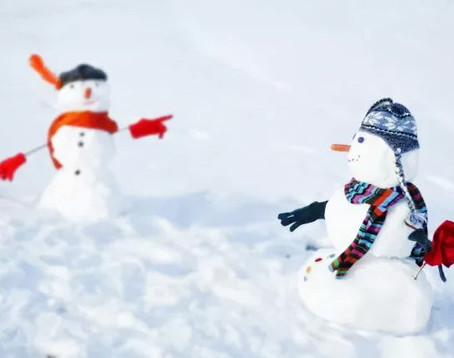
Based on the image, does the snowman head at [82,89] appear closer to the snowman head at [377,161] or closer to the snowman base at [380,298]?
the snowman head at [377,161]

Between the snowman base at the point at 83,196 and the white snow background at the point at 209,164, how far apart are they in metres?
0.10

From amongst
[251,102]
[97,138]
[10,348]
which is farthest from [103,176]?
[251,102]

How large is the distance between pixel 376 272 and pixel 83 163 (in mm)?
1850

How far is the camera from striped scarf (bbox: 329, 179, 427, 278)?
9.23 ft

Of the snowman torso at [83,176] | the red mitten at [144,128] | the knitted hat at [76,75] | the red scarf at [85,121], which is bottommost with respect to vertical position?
the snowman torso at [83,176]

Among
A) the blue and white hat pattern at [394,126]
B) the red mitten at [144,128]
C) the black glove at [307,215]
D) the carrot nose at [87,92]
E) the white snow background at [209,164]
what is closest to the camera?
the blue and white hat pattern at [394,126]

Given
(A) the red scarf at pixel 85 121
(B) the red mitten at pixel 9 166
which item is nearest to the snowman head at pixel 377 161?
(A) the red scarf at pixel 85 121

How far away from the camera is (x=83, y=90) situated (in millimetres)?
3555

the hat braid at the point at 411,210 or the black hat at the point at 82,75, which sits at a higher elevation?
the black hat at the point at 82,75

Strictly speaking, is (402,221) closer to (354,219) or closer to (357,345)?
(354,219)

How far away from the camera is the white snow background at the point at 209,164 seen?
9.50ft

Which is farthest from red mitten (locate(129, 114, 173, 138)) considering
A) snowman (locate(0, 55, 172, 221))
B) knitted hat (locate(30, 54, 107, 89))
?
knitted hat (locate(30, 54, 107, 89))

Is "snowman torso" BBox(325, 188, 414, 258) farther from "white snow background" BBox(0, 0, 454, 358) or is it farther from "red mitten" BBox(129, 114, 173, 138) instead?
"red mitten" BBox(129, 114, 173, 138)

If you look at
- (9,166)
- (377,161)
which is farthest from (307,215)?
(9,166)
